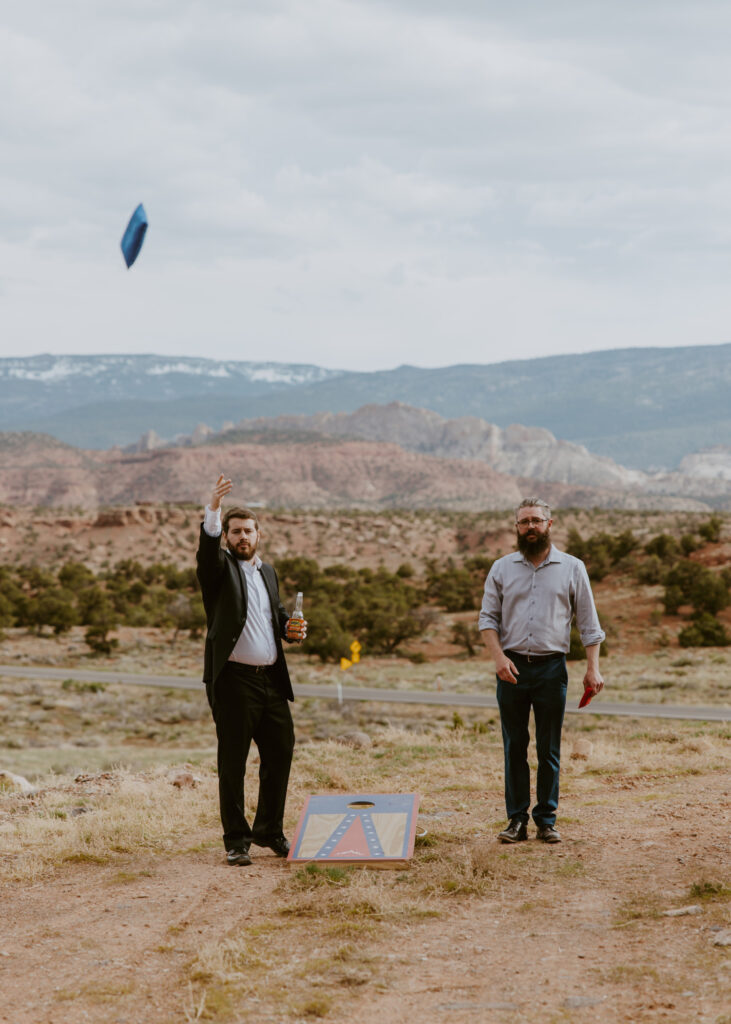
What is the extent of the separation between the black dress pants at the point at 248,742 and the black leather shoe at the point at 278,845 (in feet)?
0.08

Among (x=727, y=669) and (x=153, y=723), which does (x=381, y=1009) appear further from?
(x=727, y=669)

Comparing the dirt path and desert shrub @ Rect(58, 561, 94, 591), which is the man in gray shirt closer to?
the dirt path

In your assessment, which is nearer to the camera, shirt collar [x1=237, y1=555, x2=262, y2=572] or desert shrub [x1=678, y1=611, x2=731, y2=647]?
shirt collar [x1=237, y1=555, x2=262, y2=572]

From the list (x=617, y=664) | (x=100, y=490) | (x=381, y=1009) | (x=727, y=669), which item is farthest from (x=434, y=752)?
(x=100, y=490)

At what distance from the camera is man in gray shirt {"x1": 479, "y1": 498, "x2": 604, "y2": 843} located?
660 centimetres

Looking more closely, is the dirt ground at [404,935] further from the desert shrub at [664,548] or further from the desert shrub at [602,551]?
the desert shrub at [602,551]

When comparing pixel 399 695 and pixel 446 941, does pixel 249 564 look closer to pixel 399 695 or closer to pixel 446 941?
pixel 446 941

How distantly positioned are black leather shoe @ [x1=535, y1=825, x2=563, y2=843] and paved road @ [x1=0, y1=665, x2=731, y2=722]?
13.1m

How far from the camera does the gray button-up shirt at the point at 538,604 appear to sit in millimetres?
6609

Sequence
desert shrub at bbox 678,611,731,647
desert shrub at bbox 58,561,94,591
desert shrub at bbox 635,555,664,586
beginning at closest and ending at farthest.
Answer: desert shrub at bbox 678,611,731,647, desert shrub at bbox 635,555,664,586, desert shrub at bbox 58,561,94,591

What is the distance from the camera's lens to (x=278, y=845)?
22.3 ft

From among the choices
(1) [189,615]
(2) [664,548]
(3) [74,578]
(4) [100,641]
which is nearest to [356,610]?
(1) [189,615]

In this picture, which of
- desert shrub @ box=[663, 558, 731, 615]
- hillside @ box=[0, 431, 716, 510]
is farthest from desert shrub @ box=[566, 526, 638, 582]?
hillside @ box=[0, 431, 716, 510]

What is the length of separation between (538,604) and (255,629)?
196cm
